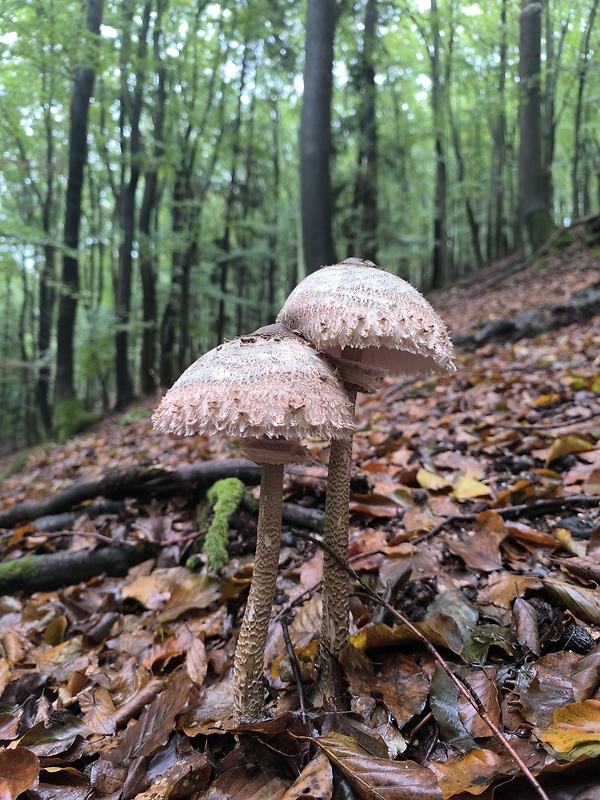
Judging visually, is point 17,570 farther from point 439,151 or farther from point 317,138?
point 439,151

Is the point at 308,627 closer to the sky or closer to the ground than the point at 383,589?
closer to the ground

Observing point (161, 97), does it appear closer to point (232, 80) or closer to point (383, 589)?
point (232, 80)

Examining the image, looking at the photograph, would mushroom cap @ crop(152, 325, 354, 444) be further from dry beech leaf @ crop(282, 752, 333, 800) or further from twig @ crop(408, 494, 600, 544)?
twig @ crop(408, 494, 600, 544)

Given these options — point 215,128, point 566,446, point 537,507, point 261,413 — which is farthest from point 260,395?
point 215,128

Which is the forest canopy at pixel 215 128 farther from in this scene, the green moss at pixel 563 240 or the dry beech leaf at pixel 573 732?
the dry beech leaf at pixel 573 732

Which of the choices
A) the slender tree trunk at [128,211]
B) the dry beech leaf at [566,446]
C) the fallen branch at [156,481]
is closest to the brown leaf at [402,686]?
the fallen branch at [156,481]

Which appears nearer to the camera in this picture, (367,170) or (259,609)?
(259,609)

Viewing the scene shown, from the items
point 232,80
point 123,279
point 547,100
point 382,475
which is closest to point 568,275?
point 382,475
